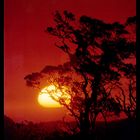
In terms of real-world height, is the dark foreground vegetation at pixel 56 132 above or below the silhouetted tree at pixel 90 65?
below

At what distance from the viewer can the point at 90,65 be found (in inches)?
260

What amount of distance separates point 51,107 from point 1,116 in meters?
1.31

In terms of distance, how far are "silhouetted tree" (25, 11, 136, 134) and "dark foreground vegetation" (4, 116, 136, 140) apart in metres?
0.21

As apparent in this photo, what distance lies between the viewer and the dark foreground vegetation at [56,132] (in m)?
6.37

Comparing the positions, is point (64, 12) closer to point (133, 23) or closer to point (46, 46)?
point (46, 46)

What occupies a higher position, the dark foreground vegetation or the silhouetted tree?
the silhouetted tree

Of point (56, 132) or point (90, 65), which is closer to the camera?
point (56, 132)

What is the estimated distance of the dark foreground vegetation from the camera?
637 centimetres

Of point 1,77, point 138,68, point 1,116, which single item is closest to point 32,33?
point 1,77

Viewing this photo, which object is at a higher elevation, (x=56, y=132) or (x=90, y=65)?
(x=90, y=65)

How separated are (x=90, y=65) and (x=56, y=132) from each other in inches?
53.4

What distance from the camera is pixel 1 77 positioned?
530cm

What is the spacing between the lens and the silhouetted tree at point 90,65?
646cm

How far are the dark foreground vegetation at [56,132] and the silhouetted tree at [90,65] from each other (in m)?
0.21
